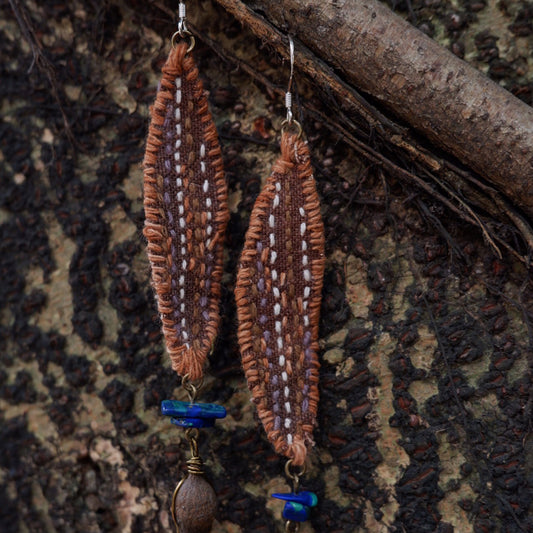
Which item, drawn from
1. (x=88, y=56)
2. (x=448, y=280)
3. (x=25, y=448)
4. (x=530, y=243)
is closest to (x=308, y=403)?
(x=448, y=280)

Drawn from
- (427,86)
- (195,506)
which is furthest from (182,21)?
(195,506)

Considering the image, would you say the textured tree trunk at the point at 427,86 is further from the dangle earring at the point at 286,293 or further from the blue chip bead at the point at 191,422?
the blue chip bead at the point at 191,422

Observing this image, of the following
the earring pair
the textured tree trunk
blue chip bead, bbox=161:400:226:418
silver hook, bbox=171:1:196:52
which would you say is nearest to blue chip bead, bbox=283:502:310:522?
the earring pair

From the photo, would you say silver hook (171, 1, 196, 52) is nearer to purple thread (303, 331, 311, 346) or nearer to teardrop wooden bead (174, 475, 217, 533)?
purple thread (303, 331, 311, 346)

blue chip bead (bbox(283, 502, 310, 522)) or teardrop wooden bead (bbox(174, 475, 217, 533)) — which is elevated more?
blue chip bead (bbox(283, 502, 310, 522))

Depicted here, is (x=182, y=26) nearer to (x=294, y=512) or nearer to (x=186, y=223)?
(x=186, y=223)

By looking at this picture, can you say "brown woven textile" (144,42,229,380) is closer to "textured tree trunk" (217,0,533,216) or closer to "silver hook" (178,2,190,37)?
"silver hook" (178,2,190,37)

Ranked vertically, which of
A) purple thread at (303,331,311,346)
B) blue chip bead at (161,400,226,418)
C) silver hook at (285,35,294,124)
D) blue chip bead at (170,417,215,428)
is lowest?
blue chip bead at (170,417,215,428)
